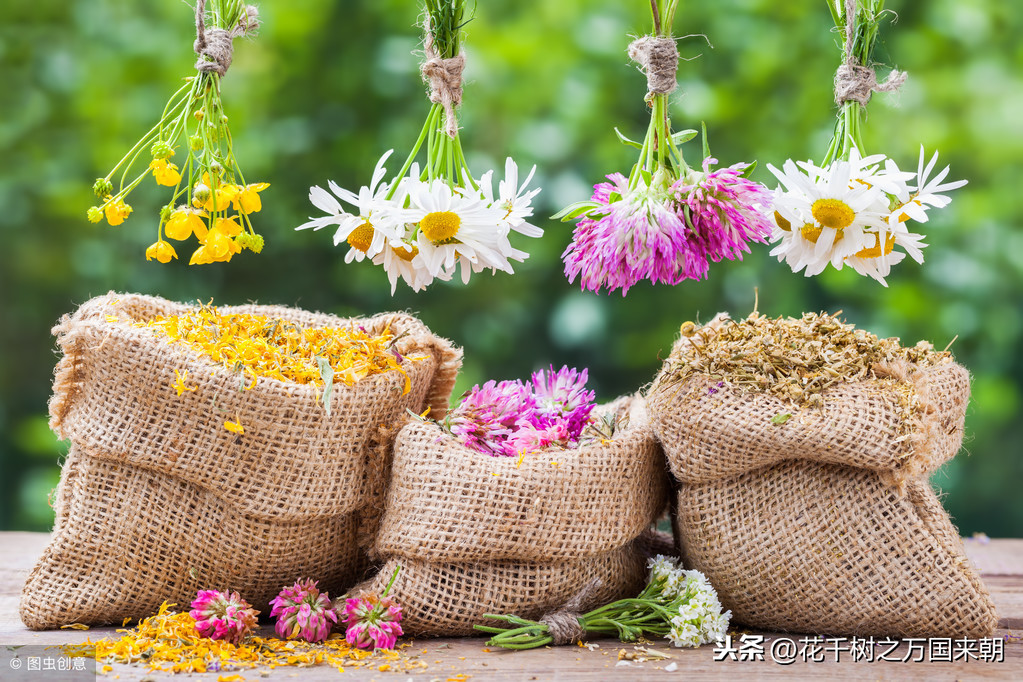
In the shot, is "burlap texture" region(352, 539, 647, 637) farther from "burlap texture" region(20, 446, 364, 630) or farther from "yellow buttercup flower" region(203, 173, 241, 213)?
"yellow buttercup flower" region(203, 173, 241, 213)

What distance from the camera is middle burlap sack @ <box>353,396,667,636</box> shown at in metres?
1.16

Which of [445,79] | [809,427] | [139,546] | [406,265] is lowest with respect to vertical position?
[139,546]

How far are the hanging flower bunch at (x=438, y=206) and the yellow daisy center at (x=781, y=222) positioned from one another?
0.92 feet

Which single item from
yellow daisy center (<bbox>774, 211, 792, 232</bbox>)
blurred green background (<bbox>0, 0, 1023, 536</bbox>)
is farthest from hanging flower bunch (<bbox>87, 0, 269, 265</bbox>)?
blurred green background (<bbox>0, 0, 1023, 536</bbox>)

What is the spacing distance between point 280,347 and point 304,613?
1.08 feet

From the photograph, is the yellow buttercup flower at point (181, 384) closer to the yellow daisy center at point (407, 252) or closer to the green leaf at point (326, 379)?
the green leaf at point (326, 379)

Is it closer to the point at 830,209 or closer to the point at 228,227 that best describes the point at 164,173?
the point at 228,227

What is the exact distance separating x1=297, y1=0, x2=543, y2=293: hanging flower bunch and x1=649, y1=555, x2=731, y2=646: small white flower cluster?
438 mm

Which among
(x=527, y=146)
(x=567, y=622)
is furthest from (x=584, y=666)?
(x=527, y=146)

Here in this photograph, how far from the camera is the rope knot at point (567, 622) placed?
1.18 meters

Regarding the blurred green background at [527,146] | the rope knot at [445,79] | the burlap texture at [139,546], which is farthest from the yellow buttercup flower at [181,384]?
the blurred green background at [527,146]

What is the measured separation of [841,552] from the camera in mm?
1171

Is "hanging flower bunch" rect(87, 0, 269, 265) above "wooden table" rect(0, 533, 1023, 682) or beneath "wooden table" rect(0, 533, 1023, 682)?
above

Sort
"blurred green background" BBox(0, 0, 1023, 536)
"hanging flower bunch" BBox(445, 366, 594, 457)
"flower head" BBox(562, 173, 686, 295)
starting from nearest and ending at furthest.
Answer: "flower head" BBox(562, 173, 686, 295) → "hanging flower bunch" BBox(445, 366, 594, 457) → "blurred green background" BBox(0, 0, 1023, 536)
